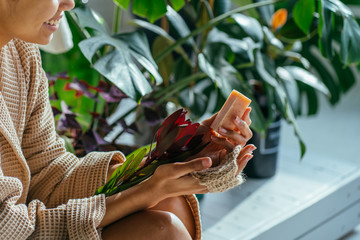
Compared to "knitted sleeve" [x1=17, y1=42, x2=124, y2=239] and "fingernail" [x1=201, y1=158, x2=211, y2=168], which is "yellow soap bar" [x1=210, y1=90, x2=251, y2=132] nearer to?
"fingernail" [x1=201, y1=158, x2=211, y2=168]

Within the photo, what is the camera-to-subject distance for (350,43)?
1.53 metres

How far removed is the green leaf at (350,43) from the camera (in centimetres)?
151

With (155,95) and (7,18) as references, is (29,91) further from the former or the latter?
(155,95)

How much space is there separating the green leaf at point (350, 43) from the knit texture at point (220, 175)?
70 cm

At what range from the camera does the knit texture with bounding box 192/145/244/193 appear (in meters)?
0.93

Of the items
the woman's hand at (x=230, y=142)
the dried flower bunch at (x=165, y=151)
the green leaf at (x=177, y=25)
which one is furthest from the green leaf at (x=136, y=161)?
the green leaf at (x=177, y=25)

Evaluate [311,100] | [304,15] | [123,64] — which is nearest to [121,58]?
[123,64]

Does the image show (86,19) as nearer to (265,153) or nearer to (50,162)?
(50,162)

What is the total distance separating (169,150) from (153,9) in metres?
0.58

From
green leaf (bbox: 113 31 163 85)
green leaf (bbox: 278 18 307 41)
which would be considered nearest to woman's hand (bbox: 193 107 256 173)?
green leaf (bbox: 113 31 163 85)

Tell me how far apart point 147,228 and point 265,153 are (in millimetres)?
1217

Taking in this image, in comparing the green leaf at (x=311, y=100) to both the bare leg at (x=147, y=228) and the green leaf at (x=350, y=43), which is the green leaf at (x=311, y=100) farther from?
the bare leg at (x=147, y=228)

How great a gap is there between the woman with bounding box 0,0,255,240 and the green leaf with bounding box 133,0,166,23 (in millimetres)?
353

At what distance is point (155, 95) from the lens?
1721 mm
